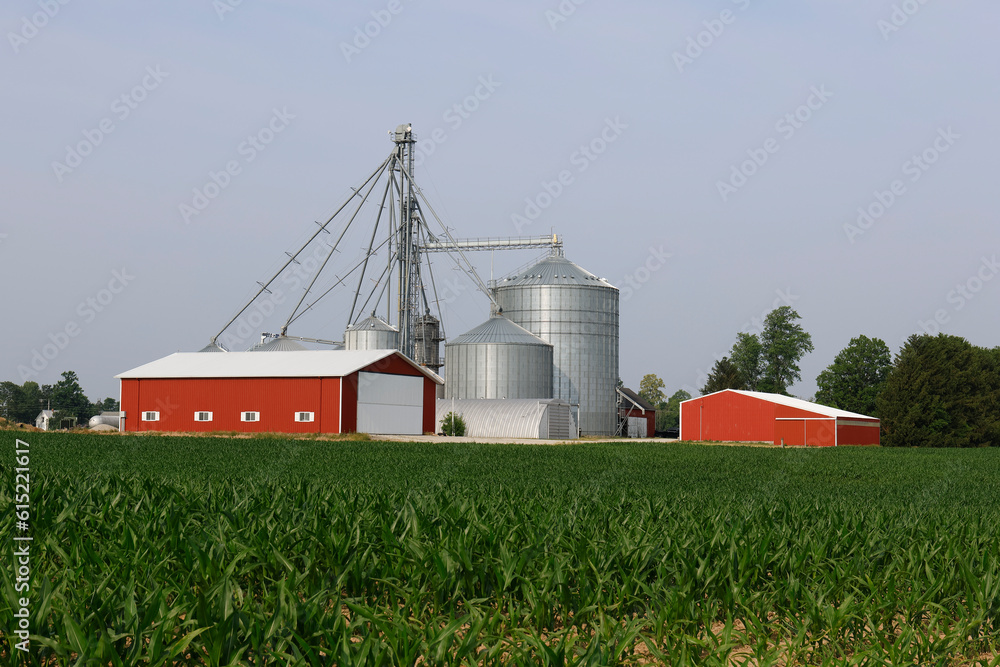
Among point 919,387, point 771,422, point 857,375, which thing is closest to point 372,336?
point 771,422

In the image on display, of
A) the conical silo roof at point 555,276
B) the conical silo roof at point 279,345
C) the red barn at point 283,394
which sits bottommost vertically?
the red barn at point 283,394

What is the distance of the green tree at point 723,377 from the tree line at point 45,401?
90.9 metres

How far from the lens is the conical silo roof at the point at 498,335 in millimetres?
65500

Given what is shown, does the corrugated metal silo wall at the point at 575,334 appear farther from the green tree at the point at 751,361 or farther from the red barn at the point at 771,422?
the green tree at the point at 751,361

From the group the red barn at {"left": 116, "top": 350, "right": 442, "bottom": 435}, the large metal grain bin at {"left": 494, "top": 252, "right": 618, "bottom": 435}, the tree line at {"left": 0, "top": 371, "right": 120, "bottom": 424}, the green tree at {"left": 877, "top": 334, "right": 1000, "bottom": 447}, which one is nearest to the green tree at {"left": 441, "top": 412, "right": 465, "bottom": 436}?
the red barn at {"left": 116, "top": 350, "right": 442, "bottom": 435}

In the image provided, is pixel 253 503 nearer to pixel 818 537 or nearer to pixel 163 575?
pixel 163 575

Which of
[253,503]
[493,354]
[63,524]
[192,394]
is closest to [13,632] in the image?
[63,524]

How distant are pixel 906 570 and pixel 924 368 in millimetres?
62324

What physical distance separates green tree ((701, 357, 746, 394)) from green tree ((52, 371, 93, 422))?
98.3 m

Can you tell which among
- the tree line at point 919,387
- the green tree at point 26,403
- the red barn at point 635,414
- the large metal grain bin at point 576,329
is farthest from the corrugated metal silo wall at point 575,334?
the green tree at point 26,403

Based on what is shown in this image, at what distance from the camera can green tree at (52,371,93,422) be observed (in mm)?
138000

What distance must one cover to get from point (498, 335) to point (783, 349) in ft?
154

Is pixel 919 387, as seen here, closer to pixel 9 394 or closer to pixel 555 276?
pixel 555 276

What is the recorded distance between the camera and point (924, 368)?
63.7m
